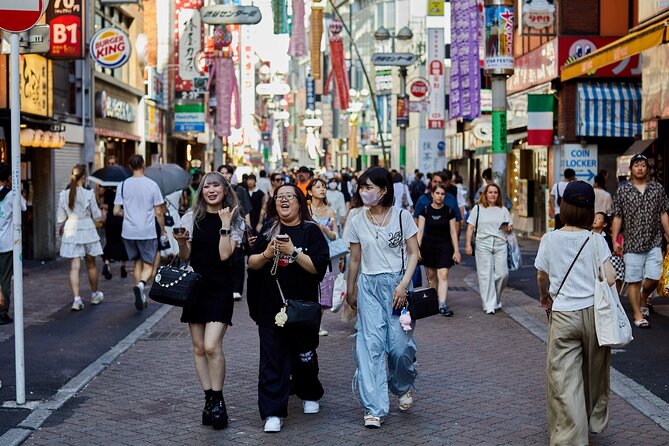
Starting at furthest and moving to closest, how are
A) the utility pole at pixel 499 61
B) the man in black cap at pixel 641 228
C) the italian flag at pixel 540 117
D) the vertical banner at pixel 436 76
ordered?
the vertical banner at pixel 436 76
the italian flag at pixel 540 117
the utility pole at pixel 499 61
the man in black cap at pixel 641 228

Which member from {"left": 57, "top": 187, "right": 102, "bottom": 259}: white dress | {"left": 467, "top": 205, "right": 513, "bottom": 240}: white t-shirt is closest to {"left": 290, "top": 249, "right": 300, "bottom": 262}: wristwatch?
{"left": 467, "top": 205, "right": 513, "bottom": 240}: white t-shirt

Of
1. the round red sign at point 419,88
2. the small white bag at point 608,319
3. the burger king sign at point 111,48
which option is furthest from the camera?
the round red sign at point 419,88

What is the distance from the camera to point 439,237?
1326 centimetres

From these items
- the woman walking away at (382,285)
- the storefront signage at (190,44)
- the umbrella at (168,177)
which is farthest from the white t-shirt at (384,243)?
the storefront signage at (190,44)

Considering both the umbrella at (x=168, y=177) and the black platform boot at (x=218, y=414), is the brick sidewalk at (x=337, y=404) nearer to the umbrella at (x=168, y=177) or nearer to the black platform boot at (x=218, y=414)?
the black platform boot at (x=218, y=414)

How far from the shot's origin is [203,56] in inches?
1527

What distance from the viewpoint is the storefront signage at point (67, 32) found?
2036cm

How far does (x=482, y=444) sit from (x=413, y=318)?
1.09 meters

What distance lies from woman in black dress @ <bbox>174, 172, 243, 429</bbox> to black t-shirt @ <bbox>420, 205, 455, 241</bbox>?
6240 millimetres

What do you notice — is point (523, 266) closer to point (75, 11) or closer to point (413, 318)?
point (75, 11)

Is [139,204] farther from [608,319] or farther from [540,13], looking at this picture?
[540,13]

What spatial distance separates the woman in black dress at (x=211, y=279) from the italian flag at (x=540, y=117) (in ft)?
55.1

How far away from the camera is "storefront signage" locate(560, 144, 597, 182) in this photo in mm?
24953

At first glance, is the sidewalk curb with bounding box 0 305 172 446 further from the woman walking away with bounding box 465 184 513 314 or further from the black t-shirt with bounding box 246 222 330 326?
the woman walking away with bounding box 465 184 513 314
